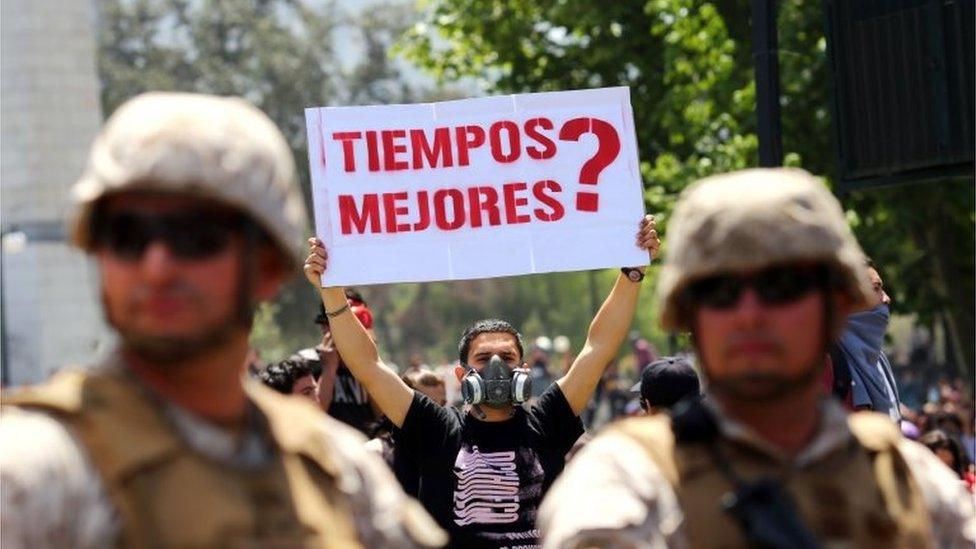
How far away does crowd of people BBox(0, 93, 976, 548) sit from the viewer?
324 cm

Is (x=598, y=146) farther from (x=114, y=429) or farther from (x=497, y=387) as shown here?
(x=114, y=429)

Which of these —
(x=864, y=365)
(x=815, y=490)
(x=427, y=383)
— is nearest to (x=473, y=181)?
(x=864, y=365)

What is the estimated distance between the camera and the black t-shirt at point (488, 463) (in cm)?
721

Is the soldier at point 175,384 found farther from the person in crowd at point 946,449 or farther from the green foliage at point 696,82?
the green foliage at point 696,82

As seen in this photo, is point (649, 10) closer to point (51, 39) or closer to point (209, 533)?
point (209, 533)

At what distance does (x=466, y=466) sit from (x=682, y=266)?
148 inches

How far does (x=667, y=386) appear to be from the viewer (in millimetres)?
7422

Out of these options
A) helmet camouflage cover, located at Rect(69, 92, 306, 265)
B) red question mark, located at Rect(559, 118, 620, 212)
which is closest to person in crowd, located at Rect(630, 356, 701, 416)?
red question mark, located at Rect(559, 118, 620, 212)

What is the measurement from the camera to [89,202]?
11.0 feet

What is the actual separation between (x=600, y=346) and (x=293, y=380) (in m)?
1.66

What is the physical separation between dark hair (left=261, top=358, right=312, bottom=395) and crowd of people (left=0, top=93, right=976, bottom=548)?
202 inches

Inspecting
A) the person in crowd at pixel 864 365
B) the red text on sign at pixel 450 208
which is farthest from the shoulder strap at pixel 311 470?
the red text on sign at pixel 450 208

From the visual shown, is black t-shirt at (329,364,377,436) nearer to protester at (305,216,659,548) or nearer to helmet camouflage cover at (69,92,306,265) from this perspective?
protester at (305,216,659,548)

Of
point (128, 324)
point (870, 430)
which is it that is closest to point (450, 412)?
point (870, 430)
